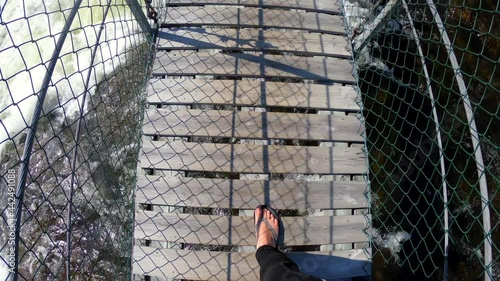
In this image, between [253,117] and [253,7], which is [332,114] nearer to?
[253,117]

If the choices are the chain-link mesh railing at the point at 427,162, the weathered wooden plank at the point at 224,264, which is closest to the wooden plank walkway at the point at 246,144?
the weathered wooden plank at the point at 224,264

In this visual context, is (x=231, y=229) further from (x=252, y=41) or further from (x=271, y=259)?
(x=252, y=41)

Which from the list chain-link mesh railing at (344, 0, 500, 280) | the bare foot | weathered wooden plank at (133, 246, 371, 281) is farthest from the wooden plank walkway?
chain-link mesh railing at (344, 0, 500, 280)

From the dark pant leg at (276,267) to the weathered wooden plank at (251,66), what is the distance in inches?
50.6

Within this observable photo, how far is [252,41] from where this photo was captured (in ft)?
10.9

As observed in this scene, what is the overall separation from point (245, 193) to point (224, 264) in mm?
462

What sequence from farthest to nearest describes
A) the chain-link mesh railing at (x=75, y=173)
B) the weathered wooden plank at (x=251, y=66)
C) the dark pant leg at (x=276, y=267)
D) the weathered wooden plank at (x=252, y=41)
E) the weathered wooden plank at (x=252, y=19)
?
the chain-link mesh railing at (x=75, y=173) → the weathered wooden plank at (x=252, y=19) → the weathered wooden plank at (x=252, y=41) → the weathered wooden plank at (x=251, y=66) → the dark pant leg at (x=276, y=267)

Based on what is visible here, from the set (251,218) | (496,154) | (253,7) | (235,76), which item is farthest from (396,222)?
(253,7)

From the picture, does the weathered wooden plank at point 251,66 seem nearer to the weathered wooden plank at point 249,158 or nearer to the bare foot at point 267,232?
the weathered wooden plank at point 249,158

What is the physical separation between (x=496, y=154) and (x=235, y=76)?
2.55 m

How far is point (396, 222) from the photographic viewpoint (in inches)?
155

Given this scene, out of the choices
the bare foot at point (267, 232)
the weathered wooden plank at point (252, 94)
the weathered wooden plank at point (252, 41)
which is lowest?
the bare foot at point (267, 232)

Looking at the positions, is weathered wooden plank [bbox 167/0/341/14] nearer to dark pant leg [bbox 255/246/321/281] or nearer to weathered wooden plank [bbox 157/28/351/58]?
weathered wooden plank [bbox 157/28/351/58]

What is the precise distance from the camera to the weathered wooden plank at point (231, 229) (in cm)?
273
